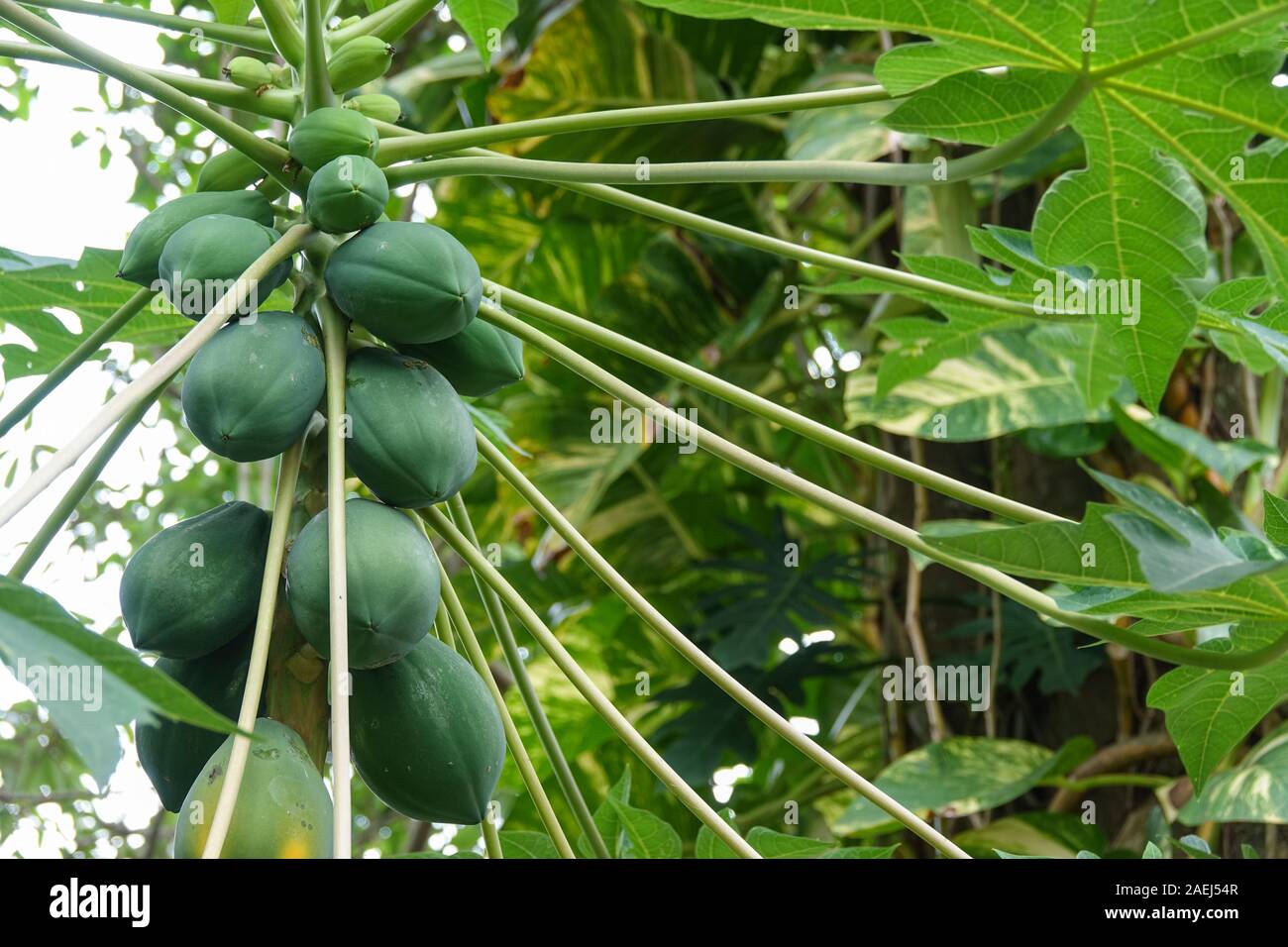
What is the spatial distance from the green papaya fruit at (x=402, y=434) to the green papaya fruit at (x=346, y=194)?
3.9 inches

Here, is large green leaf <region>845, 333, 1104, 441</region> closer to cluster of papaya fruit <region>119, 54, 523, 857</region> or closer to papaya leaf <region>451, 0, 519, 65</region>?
papaya leaf <region>451, 0, 519, 65</region>

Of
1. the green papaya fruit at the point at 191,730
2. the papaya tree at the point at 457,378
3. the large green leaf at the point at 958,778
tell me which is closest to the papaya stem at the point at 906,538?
the papaya tree at the point at 457,378

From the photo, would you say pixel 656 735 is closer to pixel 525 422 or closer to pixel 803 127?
pixel 525 422

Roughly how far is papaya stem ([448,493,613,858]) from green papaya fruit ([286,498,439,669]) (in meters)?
0.15

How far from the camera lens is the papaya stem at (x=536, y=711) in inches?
38.5

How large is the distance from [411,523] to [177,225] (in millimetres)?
271

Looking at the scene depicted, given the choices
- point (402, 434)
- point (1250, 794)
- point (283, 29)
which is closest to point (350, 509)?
point (402, 434)

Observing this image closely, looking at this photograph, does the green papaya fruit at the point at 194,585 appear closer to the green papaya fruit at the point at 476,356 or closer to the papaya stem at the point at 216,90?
the green papaya fruit at the point at 476,356

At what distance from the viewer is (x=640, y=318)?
10.0 feet

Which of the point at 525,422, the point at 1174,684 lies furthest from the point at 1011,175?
the point at 1174,684

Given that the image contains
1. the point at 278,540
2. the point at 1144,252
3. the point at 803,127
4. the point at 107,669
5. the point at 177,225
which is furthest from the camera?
the point at 803,127

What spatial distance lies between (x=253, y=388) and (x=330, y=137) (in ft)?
0.64

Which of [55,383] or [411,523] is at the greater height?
[55,383]

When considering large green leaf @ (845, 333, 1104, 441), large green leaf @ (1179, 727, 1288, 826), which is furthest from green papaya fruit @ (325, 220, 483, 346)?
large green leaf @ (845, 333, 1104, 441)
